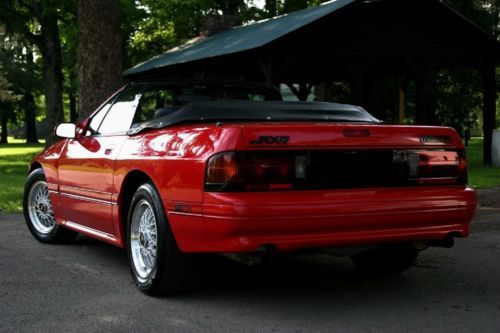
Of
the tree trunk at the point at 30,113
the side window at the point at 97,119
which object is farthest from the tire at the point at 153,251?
the tree trunk at the point at 30,113

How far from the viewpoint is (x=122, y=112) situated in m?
5.56

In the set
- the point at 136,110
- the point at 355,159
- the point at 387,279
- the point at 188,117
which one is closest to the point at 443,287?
the point at 387,279

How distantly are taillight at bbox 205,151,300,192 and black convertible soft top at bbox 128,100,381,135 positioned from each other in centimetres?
88

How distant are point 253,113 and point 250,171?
1161 millimetres

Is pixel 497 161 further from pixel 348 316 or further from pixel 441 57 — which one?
pixel 348 316

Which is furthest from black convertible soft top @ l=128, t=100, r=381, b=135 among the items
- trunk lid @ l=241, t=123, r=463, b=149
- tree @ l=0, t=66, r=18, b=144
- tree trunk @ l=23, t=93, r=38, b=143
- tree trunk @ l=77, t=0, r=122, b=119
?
tree trunk @ l=23, t=93, r=38, b=143

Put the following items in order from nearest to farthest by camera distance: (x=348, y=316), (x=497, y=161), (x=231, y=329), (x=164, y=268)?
1. (x=231, y=329)
2. (x=348, y=316)
3. (x=164, y=268)
4. (x=497, y=161)

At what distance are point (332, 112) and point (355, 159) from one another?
110 centimetres

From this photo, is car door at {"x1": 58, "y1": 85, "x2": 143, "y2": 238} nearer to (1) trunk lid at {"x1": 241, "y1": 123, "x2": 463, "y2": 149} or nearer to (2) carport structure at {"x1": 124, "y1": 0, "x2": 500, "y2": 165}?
(1) trunk lid at {"x1": 241, "y1": 123, "x2": 463, "y2": 149}

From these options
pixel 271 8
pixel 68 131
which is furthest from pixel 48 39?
pixel 68 131

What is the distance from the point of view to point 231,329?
150 inches

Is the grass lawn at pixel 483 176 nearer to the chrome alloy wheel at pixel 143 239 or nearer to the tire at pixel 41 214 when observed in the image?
the tire at pixel 41 214

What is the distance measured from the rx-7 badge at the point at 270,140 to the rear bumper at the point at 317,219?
0.30 m

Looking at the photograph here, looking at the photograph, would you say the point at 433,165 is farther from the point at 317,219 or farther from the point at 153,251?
the point at 153,251
